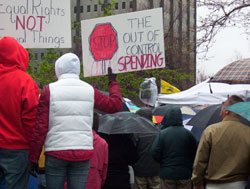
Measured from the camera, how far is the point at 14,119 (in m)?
3.47

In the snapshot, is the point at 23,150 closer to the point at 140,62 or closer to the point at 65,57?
the point at 65,57

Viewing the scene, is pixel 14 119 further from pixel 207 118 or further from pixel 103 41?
pixel 207 118

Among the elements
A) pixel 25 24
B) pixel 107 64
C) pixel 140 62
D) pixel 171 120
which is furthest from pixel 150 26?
pixel 25 24

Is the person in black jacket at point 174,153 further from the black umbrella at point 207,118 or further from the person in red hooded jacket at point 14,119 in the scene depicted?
the person in red hooded jacket at point 14,119

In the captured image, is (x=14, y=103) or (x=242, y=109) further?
(x=242, y=109)

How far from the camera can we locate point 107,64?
5.64m

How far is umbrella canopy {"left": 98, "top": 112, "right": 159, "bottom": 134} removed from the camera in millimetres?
5375

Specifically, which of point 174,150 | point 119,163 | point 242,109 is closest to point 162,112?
point 174,150

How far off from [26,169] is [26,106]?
21.7 inches

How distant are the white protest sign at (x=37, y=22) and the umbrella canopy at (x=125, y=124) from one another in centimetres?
141

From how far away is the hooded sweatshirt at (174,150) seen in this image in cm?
566

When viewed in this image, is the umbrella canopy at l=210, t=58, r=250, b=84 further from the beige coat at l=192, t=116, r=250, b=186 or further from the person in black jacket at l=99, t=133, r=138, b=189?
the person in black jacket at l=99, t=133, r=138, b=189

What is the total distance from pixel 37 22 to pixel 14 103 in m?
2.91

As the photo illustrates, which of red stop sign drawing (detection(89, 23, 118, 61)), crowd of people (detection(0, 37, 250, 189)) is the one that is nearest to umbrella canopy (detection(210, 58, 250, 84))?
crowd of people (detection(0, 37, 250, 189))
